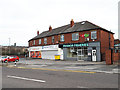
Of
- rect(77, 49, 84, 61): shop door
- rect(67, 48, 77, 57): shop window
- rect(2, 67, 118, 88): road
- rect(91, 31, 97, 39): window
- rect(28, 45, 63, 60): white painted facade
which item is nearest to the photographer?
rect(2, 67, 118, 88): road

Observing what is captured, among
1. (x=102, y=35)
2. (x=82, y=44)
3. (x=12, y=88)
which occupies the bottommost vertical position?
(x=12, y=88)

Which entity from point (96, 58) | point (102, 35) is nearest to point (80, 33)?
point (102, 35)

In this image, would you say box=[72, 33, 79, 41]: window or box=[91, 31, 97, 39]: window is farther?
box=[72, 33, 79, 41]: window

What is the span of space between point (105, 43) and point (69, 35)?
8.05 meters

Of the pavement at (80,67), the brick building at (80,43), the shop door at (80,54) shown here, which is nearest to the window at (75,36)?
the brick building at (80,43)

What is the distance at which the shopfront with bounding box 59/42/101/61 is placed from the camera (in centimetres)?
2566

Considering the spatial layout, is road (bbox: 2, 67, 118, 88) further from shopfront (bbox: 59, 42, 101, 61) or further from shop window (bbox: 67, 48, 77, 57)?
shop window (bbox: 67, 48, 77, 57)

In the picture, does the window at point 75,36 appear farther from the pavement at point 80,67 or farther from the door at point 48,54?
the pavement at point 80,67

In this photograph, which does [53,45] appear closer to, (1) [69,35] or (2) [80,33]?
(1) [69,35]

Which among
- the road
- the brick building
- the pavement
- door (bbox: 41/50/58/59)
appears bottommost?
the pavement

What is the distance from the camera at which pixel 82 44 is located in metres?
27.8

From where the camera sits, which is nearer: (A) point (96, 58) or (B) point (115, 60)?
(B) point (115, 60)

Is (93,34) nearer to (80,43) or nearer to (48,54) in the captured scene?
(80,43)

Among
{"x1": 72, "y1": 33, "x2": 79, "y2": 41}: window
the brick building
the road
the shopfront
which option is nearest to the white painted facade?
the brick building
